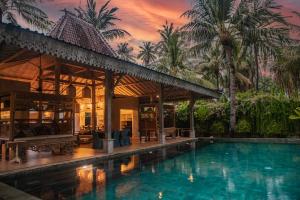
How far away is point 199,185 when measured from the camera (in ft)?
22.0

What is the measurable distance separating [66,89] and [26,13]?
10185mm

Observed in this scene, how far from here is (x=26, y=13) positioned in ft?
61.2

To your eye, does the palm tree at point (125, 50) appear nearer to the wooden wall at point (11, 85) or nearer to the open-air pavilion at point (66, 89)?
the open-air pavilion at point (66, 89)

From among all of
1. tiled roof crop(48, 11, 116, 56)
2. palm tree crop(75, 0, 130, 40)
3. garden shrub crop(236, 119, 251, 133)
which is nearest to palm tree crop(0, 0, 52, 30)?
tiled roof crop(48, 11, 116, 56)

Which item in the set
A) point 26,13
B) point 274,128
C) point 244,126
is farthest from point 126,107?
point 274,128

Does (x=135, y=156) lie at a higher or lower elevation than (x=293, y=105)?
lower

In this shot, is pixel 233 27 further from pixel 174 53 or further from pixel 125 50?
pixel 125 50

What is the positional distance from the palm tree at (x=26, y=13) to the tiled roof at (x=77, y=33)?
3.29 m

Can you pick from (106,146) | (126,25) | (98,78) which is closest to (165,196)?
(106,146)

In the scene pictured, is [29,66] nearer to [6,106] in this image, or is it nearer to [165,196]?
[6,106]

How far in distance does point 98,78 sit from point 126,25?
101 feet

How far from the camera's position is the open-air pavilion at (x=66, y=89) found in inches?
311

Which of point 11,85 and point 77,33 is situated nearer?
point 11,85

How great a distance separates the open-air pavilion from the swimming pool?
2.24 m
